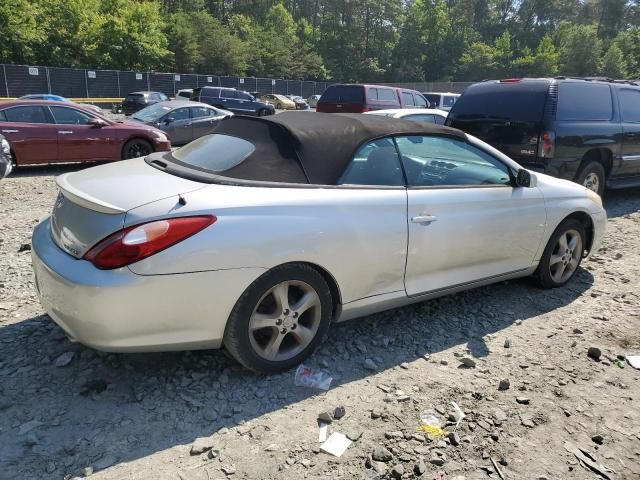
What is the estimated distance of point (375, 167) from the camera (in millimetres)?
3551

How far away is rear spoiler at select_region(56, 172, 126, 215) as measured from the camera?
2742mm

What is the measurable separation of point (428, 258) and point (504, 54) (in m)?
86.8

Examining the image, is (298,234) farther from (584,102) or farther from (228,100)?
(228,100)

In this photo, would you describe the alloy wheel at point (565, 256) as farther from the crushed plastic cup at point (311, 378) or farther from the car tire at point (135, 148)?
the car tire at point (135, 148)

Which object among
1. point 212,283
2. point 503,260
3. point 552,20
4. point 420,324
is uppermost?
point 552,20

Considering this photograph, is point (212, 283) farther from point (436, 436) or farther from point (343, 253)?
point (436, 436)

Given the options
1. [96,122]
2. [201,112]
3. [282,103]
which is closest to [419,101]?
[201,112]

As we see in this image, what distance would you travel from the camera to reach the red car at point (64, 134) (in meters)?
9.51

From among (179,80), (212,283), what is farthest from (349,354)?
(179,80)

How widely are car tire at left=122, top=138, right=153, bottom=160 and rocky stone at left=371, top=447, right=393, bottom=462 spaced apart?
31.0ft

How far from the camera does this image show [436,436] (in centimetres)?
275

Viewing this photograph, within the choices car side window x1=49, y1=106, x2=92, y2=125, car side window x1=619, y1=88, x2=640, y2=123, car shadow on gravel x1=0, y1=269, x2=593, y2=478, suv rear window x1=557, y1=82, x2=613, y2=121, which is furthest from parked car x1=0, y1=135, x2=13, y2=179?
car side window x1=619, y1=88, x2=640, y2=123

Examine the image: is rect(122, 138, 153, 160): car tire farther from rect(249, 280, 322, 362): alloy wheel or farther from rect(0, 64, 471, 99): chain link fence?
rect(0, 64, 471, 99): chain link fence

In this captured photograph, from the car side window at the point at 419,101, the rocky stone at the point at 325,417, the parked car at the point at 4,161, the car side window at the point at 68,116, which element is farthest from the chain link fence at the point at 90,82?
the rocky stone at the point at 325,417
